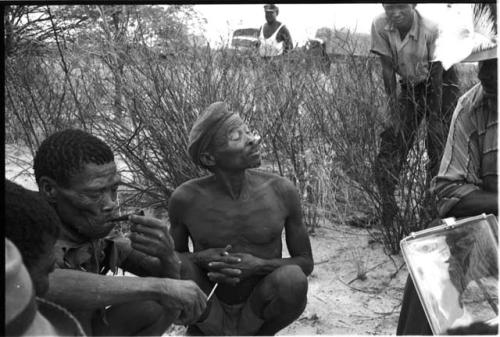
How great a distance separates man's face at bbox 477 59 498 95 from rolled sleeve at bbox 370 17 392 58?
69 centimetres

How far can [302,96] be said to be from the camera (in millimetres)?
4266

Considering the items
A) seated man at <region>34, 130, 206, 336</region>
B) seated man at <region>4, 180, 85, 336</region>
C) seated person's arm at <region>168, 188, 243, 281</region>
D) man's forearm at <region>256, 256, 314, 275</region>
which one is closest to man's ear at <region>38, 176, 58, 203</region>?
seated man at <region>34, 130, 206, 336</region>

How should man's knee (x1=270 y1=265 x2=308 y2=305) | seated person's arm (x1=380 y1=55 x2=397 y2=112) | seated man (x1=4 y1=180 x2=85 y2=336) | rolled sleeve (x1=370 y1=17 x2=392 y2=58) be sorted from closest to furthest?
seated man (x1=4 y1=180 x2=85 y2=336)
man's knee (x1=270 y1=265 x2=308 y2=305)
rolled sleeve (x1=370 y1=17 x2=392 y2=58)
seated person's arm (x1=380 y1=55 x2=397 y2=112)

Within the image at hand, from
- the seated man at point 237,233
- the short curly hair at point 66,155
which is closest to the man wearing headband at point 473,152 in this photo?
the seated man at point 237,233

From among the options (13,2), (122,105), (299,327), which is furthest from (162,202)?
(13,2)

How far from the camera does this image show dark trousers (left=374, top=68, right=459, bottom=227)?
3.70 meters

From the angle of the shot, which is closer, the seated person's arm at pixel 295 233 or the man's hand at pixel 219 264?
the man's hand at pixel 219 264

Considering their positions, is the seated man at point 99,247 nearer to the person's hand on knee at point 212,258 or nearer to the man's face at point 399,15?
the person's hand on knee at point 212,258

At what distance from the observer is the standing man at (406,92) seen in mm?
3537

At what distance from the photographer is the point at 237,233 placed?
3.04 m

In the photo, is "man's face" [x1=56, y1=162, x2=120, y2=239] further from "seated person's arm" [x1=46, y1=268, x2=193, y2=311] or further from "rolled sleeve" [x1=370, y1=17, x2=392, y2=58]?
"rolled sleeve" [x1=370, y1=17, x2=392, y2=58]

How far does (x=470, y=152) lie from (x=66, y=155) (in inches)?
59.4

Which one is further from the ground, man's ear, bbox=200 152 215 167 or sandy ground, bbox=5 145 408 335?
man's ear, bbox=200 152 215 167

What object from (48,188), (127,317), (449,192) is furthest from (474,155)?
(48,188)
